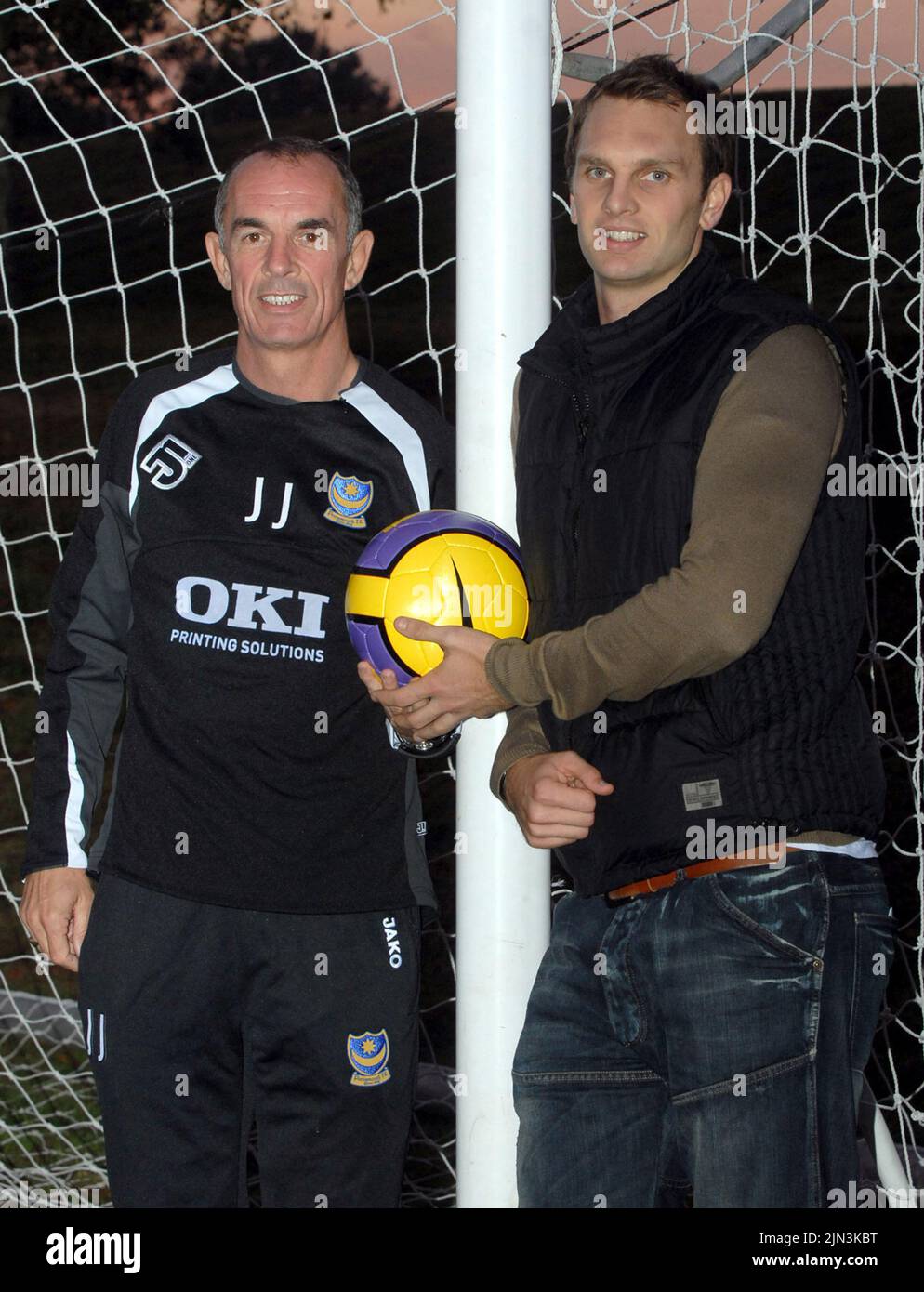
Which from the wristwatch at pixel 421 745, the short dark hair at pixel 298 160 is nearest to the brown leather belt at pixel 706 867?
the wristwatch at pixel 421 745

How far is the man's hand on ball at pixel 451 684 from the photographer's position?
2.04 m

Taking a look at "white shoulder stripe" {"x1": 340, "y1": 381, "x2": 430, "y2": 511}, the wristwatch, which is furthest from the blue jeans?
"white shoulder stripe" {"x1": 340, "y1": 381, "x2": 430, "y2": 511}

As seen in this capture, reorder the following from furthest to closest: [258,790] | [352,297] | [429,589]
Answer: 1. [352,297]
2. [258,790]
3. [429,589]

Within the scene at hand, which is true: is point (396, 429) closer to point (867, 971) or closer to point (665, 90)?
point (665, 90)

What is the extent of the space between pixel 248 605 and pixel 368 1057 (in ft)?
2.36

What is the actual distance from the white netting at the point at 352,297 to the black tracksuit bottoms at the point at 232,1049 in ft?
3.23

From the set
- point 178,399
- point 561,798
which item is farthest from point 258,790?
point 178,399

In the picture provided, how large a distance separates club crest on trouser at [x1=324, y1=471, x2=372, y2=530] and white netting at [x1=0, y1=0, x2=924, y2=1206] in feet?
1.37

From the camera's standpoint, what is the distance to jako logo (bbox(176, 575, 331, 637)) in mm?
2248

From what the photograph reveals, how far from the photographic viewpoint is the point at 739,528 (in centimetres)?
176

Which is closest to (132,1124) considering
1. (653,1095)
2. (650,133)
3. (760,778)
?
(653,1095)

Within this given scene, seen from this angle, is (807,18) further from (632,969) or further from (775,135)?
(632,969)

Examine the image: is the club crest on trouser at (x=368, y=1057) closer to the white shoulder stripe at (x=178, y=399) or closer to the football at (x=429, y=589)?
A: the football at (x=429, y=589)

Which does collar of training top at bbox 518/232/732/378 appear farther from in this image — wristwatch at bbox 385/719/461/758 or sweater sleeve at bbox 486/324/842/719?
wristwatch at bbox 385/719/461/758
